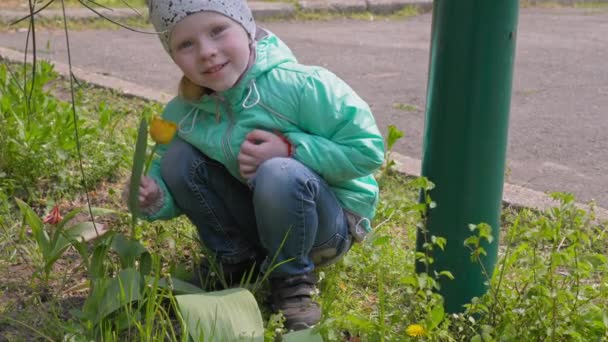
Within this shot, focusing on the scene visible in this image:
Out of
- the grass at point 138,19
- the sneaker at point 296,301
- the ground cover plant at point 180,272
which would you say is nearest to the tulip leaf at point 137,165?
the ground cover plant at point 180,272

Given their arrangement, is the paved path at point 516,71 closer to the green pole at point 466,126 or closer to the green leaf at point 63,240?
the green leaf at point 63,240

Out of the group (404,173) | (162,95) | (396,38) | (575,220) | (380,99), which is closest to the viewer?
(575,220)

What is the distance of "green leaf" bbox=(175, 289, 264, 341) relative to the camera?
193 cm

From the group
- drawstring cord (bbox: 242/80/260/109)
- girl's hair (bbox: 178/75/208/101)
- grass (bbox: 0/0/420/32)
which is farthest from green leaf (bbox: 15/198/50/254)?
grass (bbox: 0/0/420/32)

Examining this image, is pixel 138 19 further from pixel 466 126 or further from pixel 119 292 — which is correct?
pixel 466 126

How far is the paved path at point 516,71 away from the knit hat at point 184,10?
4.44 ft

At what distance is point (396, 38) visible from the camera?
→ 7.52 meters

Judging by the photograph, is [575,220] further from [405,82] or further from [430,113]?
[405,82]

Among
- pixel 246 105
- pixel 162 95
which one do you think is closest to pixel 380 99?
pixel 162 95

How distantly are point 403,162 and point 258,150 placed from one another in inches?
60.0

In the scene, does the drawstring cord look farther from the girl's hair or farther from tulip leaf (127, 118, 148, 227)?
tulip leaf (127, 118, 148, 227)

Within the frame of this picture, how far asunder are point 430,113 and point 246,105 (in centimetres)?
46

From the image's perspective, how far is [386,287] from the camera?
7.93 ft

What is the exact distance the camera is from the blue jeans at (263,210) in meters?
2.16
